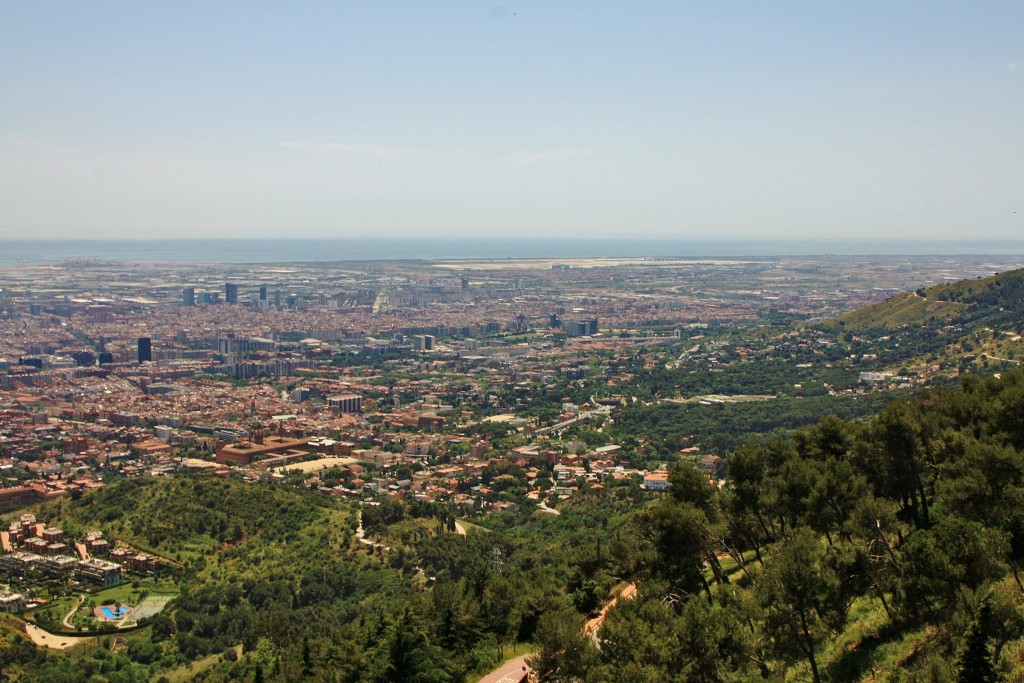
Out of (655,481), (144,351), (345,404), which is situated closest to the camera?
(655,481)

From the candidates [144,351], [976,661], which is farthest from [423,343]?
[976,661]

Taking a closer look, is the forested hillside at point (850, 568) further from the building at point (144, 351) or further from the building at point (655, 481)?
the building at point (144, 351)

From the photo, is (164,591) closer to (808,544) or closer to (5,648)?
(5,648)

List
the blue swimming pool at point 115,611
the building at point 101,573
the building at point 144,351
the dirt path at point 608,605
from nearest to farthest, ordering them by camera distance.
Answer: the dirt path at point 608,605, the blue swimming pool at point 115,611, the building at point 101,573, the building at point 144,351

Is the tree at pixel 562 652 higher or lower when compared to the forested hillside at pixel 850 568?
lower

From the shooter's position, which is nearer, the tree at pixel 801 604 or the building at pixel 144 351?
the tree at pixel 801 604

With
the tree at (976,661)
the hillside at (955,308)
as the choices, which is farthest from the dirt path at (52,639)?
the hillside at (955,308)

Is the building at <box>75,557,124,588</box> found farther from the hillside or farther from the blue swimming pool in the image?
the hillside

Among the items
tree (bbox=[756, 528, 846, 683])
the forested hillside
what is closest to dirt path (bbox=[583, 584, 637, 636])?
the forested hillside

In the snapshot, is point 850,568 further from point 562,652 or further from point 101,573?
point 101,573
